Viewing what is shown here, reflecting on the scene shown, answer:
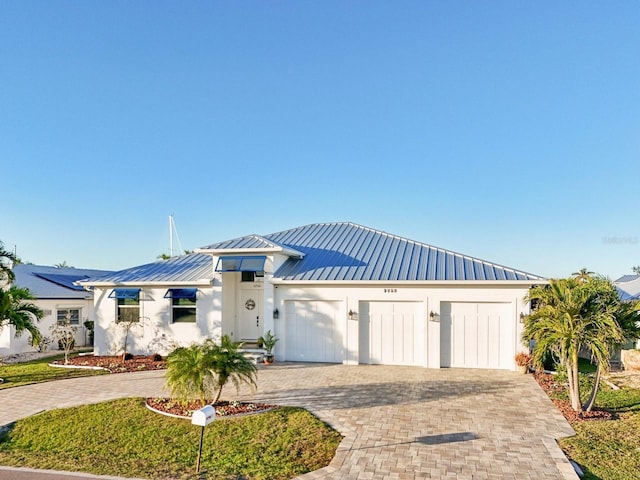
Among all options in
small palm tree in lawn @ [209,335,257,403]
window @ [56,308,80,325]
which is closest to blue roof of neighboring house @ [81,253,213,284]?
window @ [56,308,80,325]

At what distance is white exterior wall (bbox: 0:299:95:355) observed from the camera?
23.1 meters

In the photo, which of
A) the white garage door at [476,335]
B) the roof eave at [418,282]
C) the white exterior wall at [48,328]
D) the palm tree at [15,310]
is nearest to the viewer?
the palm tree at [15,310]

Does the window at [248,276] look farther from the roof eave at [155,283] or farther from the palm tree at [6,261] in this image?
the palm tree at [6,261]

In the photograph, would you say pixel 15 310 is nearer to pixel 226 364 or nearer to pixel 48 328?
pixel 48 328

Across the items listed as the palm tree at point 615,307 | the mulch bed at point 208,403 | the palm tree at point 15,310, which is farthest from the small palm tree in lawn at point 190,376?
the palm tree at point 615,307

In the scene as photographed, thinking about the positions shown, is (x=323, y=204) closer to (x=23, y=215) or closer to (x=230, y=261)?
(x=230, y=261)

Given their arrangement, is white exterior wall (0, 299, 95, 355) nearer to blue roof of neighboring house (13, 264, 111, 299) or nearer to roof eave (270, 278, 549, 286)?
blue roof of neighboring house (13, 264, 111, 299)

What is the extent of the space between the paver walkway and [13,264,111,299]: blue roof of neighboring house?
12105 mm

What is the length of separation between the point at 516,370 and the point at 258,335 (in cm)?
1243

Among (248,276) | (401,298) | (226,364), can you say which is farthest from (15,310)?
(401,298)

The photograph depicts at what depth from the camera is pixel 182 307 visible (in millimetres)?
20625

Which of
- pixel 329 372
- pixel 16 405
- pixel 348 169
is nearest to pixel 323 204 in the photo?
pixel 348 169

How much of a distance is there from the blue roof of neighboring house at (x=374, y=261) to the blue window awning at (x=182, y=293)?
2.33 meters

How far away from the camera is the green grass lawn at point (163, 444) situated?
8.01 meters
